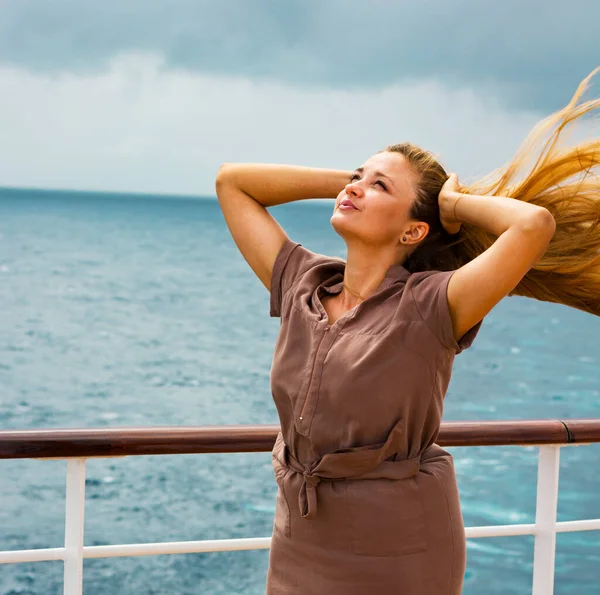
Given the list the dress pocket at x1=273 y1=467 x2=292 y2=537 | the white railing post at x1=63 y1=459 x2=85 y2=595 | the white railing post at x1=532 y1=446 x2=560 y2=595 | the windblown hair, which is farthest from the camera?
the white railing post at x1=532 y1=446 x2=560 y2=595

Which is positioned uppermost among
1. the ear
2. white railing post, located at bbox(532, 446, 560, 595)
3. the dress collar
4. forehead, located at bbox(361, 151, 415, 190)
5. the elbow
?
forehead, located at bbox(361, 151, 415, 190)

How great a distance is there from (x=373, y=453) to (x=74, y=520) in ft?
2.27

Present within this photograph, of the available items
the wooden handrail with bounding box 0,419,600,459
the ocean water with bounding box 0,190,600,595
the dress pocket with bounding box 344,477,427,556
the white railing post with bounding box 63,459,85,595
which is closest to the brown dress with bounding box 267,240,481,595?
the dress pocket with bounding box 344,477,427,556

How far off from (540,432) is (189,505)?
27.1 metres

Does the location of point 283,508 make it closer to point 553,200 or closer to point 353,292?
→ point 353,292

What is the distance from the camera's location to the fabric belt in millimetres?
1463

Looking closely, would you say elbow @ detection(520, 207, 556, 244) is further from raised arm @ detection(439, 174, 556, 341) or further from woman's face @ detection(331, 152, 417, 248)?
woman's face @ detection(331, 152, 417, 248)

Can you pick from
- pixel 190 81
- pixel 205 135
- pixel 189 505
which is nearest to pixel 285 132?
pixel 205 135

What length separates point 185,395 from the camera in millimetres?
A: 35875

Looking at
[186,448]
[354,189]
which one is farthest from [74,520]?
[354,189]

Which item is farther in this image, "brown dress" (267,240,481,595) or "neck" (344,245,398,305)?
"neck" (344,245,398,305)

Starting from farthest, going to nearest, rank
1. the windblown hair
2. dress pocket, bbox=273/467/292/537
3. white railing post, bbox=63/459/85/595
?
white railing post, bbox=63/459/85/595 < the windblown hair < dress pocket, bbox=273/467/292/537

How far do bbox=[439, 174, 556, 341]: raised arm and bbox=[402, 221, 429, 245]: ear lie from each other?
0.52ft

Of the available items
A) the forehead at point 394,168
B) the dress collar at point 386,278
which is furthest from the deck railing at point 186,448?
the forehead at point 394,168
